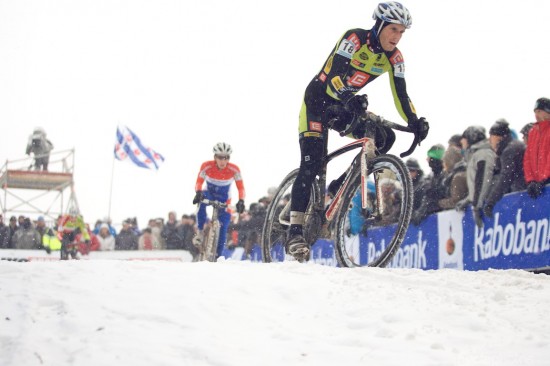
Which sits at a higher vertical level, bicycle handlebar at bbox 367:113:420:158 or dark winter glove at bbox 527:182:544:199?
bicycle handlebar at bbox 367:113:420:158

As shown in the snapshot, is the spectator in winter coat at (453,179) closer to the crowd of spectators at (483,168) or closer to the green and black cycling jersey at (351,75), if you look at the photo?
the crowd of spectators at (483,168)

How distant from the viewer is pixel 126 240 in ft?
65.3

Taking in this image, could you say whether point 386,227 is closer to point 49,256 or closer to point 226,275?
point 226,275

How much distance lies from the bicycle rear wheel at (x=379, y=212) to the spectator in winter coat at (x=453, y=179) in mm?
2712

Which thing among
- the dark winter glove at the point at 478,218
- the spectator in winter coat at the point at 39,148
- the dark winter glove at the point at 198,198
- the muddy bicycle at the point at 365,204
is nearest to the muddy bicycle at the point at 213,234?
the dark winter glove at the point at 198,198

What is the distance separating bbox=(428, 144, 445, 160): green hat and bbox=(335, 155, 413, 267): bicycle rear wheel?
3565 millimetres

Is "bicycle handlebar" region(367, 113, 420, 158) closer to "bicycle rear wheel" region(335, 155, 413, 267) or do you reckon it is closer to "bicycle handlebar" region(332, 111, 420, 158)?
"bicycle handlebar" region(332, 111, 420, 158)

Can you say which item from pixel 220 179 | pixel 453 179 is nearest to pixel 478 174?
pixel 453 179

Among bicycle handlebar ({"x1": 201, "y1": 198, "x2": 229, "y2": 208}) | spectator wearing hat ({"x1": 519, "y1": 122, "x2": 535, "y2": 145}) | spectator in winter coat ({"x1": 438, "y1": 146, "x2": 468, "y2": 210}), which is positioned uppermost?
spectator wearing hat ({"x1": 519, "y1": 122, "x2": 535, "y2": 145})

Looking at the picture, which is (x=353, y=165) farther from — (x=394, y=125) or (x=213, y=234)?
(x=213, y=234)

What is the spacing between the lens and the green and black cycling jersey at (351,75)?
602cm

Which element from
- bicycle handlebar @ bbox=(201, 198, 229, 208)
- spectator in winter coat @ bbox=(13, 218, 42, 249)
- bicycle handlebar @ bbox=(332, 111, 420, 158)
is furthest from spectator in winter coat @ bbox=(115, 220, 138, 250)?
bicycle handlebar @ bbox=(332, 111, 420, 158)

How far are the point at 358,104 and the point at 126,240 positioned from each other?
1522cm

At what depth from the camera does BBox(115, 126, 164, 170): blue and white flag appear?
2452 cm
